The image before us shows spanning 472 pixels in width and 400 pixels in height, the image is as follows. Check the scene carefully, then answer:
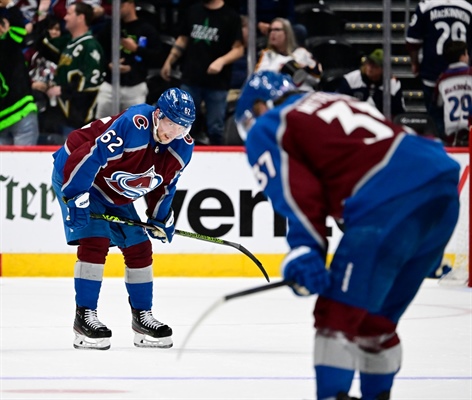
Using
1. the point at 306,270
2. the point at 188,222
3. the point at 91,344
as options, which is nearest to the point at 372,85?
the point at 188,222

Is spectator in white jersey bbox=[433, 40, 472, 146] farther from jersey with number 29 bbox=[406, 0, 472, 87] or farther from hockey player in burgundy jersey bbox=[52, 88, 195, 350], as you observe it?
hockey player in burgundy jersey bbox=[52, 88, 195, 350]

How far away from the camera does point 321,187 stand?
3.09 m

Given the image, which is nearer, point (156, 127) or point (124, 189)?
point (156, 127)

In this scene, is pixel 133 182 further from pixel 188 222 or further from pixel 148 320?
pixel 188 222

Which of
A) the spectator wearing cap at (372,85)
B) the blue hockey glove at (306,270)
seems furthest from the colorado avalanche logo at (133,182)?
the spectator wearing cap at (372,85)

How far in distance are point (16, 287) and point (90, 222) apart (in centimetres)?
248

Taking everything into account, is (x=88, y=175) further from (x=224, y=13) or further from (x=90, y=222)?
(x=224, y=13)

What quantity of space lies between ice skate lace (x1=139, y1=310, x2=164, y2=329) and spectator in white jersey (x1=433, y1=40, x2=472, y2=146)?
3841 millimetres

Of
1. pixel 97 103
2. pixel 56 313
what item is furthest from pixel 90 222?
pixel 97 103

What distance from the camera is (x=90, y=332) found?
530cm

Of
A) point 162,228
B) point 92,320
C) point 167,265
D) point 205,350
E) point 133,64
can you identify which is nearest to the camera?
point 205,350

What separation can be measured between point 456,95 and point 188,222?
216 cm

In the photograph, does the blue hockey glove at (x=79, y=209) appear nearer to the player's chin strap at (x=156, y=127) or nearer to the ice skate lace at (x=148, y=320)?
the player's chin strap at (x=156, y=127)

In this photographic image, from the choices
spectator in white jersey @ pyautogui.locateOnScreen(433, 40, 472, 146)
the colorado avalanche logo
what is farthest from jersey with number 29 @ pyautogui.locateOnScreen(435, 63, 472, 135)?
the colorado avalanche logo
